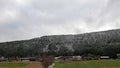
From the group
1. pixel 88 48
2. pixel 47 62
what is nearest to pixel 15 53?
pixel 88 48

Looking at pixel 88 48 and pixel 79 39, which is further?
pixel 79 39

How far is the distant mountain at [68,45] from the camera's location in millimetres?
88688

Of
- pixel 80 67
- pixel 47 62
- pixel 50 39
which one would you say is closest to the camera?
pixel 47 62

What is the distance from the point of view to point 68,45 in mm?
96875

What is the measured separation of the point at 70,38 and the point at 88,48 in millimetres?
11666

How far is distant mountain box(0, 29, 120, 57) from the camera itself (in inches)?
3492

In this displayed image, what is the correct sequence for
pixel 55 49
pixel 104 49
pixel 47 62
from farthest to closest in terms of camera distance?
pixel 55 49, pixel 104 49, pixel 47 62

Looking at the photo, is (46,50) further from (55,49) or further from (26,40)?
(26,40)

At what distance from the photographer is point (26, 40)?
10794cm

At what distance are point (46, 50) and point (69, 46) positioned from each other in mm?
7217

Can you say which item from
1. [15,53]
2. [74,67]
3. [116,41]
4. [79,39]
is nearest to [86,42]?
[79,39]

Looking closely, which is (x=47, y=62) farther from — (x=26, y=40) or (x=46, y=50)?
(x=26, y=40)

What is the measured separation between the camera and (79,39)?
9975 centimetres

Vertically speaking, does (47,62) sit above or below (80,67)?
above
